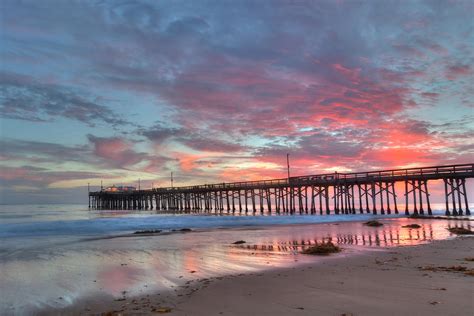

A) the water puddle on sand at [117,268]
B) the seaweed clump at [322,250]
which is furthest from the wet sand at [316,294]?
the seaweed clump at [322,250]

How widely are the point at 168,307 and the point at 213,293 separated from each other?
Result: 104 cm

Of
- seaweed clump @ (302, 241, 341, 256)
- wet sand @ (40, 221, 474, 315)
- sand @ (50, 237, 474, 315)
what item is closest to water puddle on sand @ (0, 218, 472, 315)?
seaweed clump @ (302, 241, 341, 256)

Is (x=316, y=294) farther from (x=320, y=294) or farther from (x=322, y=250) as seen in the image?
(x=322, y=250)

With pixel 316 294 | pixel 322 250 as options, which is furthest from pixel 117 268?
pixel 322 250

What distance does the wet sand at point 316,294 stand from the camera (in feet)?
16.8

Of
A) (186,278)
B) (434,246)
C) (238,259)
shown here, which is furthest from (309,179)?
(186,278)

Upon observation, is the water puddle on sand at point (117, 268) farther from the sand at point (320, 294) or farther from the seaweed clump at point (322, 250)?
the sand at point (320, 294)

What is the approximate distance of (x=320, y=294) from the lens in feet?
19.5

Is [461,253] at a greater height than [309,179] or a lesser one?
lesser

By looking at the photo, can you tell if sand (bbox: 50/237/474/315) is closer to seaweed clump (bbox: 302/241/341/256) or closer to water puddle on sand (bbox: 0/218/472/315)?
water puddle on sand (bbox: 0/218/472/315)

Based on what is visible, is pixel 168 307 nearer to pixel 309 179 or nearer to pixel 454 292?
pixel 454 292

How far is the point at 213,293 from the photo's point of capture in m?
6.25

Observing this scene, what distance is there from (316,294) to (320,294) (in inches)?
2.6

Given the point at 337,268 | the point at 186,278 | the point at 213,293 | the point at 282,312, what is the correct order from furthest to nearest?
1. the point at 337,268
2. the point at 186,278
3. the point at 213,293
4. the point at 282,312
